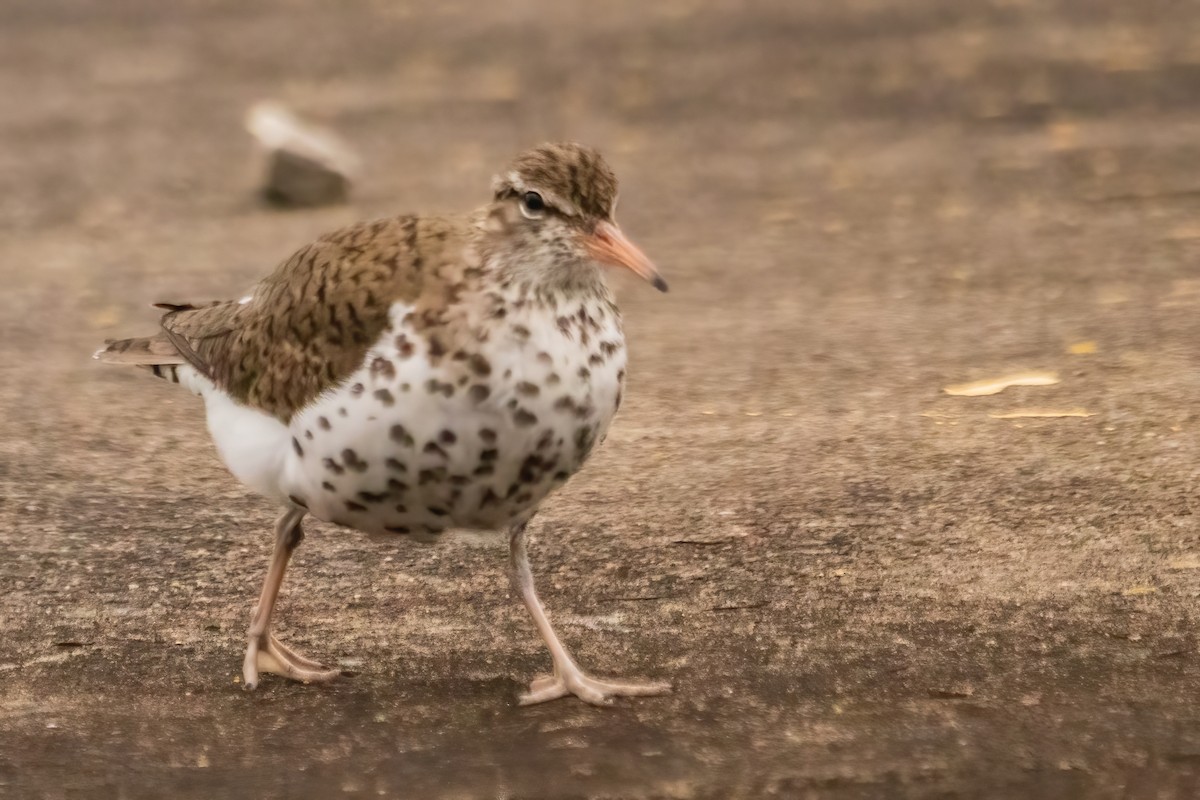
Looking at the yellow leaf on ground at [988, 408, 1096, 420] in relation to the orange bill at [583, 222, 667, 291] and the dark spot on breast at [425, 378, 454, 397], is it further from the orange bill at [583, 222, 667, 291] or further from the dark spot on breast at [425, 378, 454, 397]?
the dark spot on breast at [425, 378, 454, 397]

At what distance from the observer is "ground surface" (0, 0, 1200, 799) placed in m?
4.30

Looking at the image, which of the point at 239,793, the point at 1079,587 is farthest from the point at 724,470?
the point at 239,793

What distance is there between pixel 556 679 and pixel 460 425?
33.2 inches

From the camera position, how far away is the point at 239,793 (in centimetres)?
415

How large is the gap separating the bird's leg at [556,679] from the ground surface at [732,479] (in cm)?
6

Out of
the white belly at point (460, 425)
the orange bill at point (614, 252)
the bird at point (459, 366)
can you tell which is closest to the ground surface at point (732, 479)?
the bird at point (459, 366)

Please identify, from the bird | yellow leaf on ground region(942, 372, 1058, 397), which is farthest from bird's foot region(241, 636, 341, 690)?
yellow leaf on ground region(942, 372, 1058, 397)

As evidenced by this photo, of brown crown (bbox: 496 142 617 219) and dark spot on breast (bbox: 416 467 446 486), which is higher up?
brown crown (bbox: 496 142 617 219)

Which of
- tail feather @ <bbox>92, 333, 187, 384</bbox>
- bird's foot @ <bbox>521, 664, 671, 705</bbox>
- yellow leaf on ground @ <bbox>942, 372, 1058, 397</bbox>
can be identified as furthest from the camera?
yellow leaf on ground @ <bbox>942, 372, 1058, 397</bbox>

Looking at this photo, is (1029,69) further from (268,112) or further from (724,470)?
(724,470)

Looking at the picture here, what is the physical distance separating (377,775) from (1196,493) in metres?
2.74

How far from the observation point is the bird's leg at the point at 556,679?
177 inches

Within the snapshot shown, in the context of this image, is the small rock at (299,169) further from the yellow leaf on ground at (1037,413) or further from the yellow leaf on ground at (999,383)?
the yellow leaf on ground at (1037,413)

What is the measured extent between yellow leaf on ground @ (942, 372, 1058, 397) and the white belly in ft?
8.88
